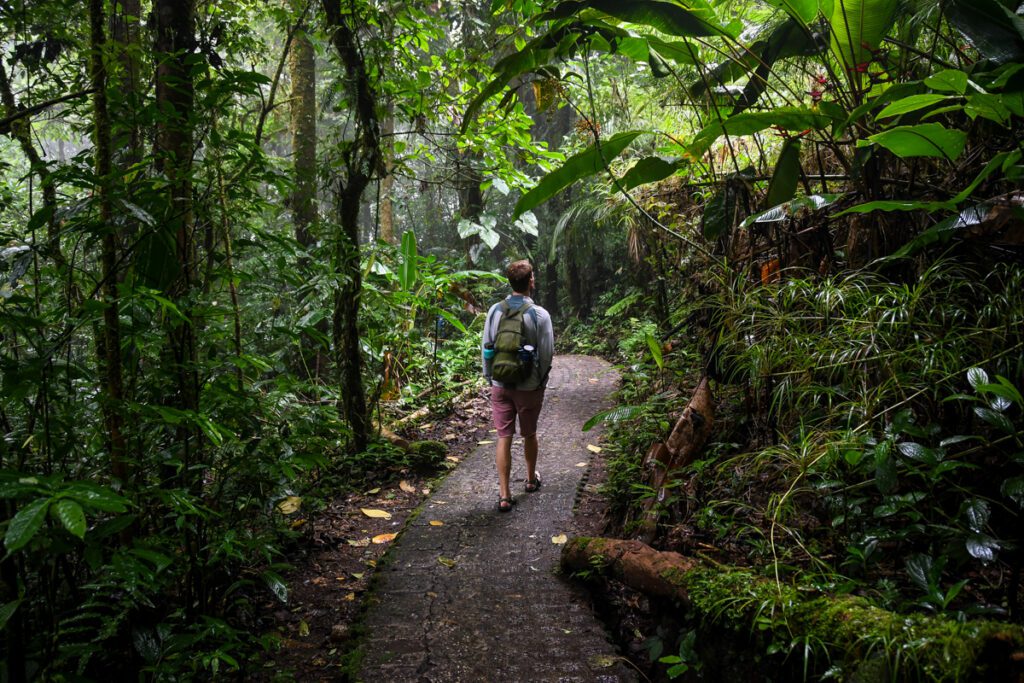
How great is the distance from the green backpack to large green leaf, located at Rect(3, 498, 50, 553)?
3.29 m

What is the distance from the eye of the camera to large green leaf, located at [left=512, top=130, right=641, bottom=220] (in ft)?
12.8

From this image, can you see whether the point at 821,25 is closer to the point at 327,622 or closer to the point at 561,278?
the point at 327,622

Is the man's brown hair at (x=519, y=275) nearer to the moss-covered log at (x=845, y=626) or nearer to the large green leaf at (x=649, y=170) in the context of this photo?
the large green leaf at (x=649, y=170)

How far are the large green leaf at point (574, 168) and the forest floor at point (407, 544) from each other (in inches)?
87.3

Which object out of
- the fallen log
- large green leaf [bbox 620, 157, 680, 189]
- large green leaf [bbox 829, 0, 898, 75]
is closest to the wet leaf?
the fallen log

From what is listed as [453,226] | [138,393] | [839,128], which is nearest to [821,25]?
[839,128]

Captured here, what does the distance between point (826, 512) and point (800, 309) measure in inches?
51.8

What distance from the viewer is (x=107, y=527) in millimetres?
1774

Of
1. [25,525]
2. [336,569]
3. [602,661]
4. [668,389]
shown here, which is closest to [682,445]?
[602,661]

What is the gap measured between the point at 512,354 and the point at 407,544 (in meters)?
1.53

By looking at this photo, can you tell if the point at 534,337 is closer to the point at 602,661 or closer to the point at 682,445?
the point at 682,445

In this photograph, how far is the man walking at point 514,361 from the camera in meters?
4.52

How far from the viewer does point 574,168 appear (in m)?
3.97

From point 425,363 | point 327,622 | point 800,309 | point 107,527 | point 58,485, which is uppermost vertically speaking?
point 800,309
